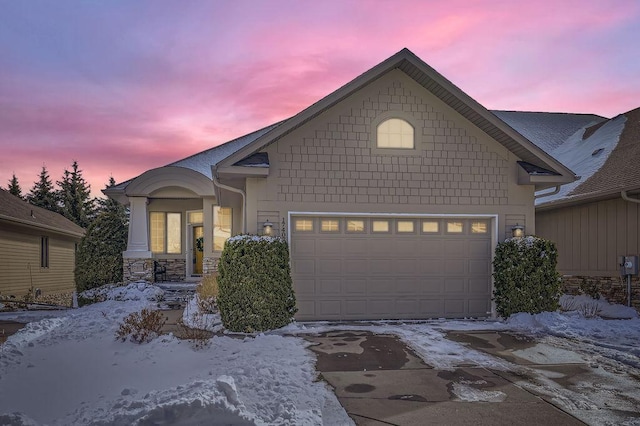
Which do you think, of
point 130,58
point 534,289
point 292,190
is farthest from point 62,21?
point 534,289

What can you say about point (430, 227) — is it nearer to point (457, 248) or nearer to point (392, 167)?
point (457, 248)

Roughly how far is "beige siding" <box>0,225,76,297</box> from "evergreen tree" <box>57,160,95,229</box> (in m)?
17.0

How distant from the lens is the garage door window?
1003 cm

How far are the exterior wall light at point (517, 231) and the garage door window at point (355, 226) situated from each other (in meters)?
3.31

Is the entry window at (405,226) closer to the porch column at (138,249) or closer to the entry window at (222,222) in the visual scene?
the entry window at (222,222)

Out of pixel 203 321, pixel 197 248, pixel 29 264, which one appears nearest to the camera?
pixel 203 321

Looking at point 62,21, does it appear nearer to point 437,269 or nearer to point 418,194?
point 418,194

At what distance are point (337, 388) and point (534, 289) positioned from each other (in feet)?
19.7

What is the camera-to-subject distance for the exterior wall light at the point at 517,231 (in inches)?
394

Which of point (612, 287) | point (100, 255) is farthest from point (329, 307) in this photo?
point (100, 255)

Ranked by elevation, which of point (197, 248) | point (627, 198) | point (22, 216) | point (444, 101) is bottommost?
point (197, 248)

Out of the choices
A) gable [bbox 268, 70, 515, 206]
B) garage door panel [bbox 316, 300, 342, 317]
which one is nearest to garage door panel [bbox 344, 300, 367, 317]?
garage door panel [bbox 316, 300, 342, 317]

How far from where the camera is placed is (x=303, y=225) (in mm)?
9867

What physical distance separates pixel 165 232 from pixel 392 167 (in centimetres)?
997
